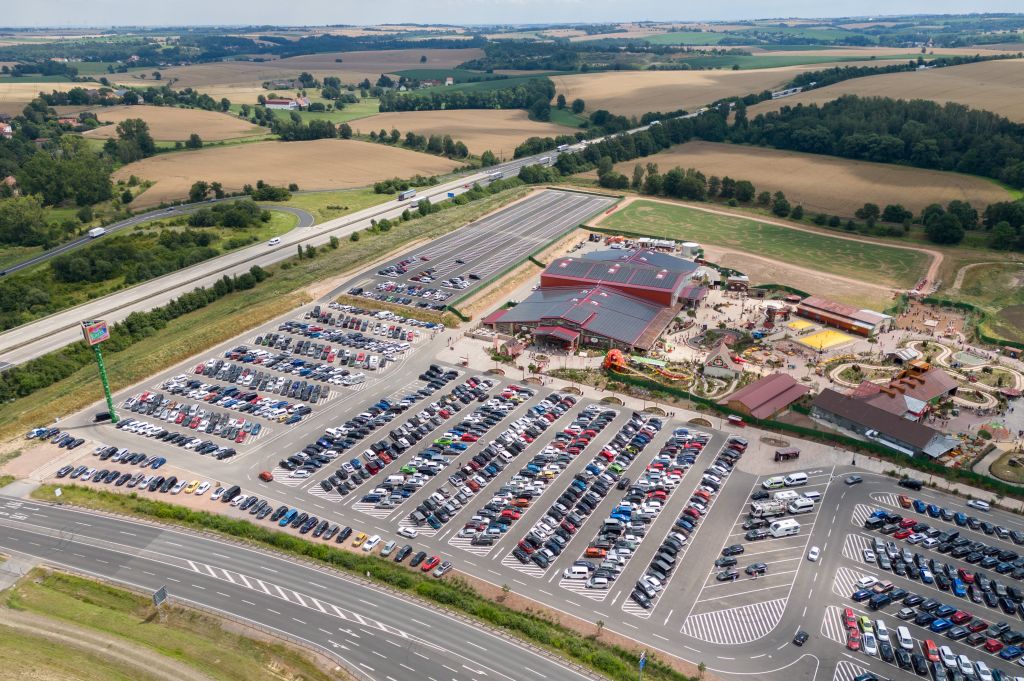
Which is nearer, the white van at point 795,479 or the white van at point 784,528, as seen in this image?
the white van at point 784,528

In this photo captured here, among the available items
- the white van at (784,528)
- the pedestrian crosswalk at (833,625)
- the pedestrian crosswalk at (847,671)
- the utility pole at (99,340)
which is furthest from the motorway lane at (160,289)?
the pedestrian crosswalk at (847,671)

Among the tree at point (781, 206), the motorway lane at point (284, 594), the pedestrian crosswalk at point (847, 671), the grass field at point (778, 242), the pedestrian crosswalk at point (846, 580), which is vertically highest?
the tree at point (781, 206)

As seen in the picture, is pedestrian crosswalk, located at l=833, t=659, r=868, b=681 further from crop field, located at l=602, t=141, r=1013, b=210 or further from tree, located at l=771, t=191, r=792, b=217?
crop field, located at l=602, t=141, r=1013, b=210

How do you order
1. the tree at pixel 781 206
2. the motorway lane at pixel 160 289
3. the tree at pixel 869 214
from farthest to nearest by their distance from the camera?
the tree at pixel 781 206 → the tree at pixel 869 214 → the motorway lane at pixel 160 289

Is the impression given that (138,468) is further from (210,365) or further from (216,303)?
(216,303)

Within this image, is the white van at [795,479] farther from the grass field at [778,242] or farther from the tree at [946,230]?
the tree at [946,230]

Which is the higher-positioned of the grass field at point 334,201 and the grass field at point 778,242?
the grass field at point 334,201

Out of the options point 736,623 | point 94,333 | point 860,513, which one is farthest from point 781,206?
point 94,333

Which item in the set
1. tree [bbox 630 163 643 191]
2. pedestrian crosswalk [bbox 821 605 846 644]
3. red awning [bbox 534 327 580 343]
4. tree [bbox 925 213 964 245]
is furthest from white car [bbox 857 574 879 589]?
tree [bbox 630 163 643 191]
